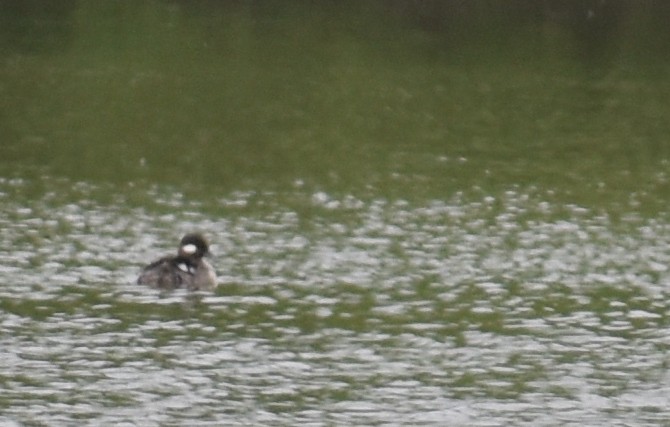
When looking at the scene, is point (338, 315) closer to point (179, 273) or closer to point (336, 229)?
point (179, 273)

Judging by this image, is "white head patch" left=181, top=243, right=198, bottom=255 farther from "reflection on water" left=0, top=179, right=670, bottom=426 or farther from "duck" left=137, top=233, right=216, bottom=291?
"reflection on water" left=0, top=179, right=670, bottom=426

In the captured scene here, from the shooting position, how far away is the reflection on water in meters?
21.2

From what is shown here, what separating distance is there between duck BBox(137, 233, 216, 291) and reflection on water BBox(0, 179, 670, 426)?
0.80 feet

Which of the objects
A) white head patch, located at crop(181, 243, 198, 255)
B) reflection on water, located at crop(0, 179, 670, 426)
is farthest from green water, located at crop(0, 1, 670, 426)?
white head patch, located at crop(181, 243, 198, 255)

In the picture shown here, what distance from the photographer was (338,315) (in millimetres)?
26047

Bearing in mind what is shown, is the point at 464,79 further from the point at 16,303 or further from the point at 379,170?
the point at 16,303

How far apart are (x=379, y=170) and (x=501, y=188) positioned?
3.57 metres

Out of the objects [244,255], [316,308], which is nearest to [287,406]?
[316,308]

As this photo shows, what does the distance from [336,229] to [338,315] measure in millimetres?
6568

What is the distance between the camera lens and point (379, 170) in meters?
39.8

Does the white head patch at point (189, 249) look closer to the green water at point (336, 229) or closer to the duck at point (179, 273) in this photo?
the duck at point (179, 273)

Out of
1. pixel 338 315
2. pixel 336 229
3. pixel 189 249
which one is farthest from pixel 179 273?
pixel 336 229

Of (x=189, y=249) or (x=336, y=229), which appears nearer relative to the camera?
(x=189, y=249)

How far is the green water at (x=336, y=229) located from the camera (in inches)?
868
